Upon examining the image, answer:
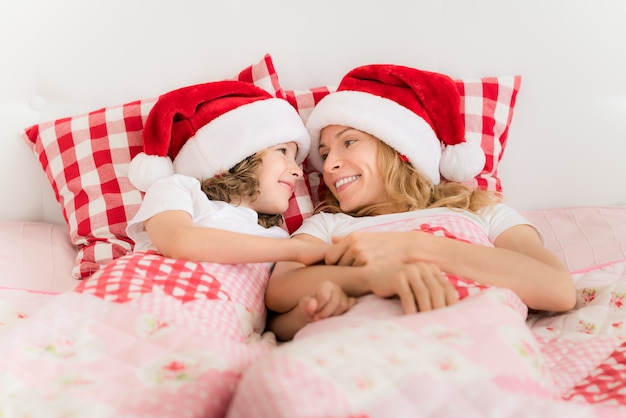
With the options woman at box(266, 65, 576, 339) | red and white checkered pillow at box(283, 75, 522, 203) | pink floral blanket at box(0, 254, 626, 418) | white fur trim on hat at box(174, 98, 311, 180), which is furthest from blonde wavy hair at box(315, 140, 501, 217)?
pink floral blanket at box(0, 254, 626, 418)

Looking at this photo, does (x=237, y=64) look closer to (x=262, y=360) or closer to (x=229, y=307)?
(x=229, y=307)

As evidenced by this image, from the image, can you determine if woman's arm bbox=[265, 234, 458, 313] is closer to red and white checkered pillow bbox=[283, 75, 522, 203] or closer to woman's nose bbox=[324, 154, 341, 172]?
woman's nose bbox=[324, 154, 341, 172]

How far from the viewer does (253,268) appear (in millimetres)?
1273

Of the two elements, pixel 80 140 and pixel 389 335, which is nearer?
pixel 389 335

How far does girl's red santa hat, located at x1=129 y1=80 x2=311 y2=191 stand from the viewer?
4.69 feet

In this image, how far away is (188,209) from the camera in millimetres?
1293

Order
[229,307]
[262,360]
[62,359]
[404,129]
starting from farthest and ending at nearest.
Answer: [404,129] → [229,307] → [62,359] → [262,360]

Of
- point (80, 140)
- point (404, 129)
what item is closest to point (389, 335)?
point (404, 129)

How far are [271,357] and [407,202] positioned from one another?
2.57 feet

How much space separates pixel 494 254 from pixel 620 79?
3.38 ft

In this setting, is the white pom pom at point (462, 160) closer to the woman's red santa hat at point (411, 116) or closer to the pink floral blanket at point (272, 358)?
the woman's red santa hat at point (411, 116)

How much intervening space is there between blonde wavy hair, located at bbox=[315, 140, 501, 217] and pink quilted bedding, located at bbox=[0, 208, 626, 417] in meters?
0.35

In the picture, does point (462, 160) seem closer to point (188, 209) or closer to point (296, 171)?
point (296, 171)

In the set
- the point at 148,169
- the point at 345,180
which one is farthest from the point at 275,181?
the point at 148,169
